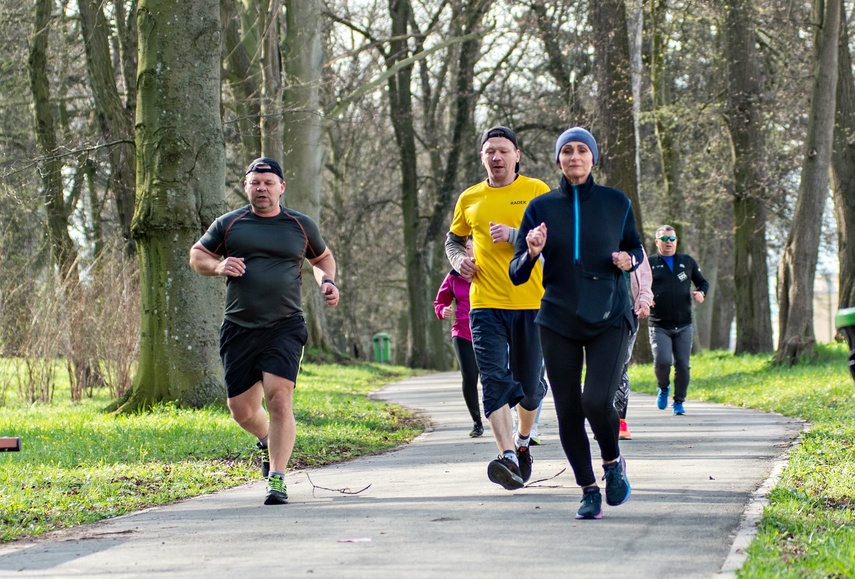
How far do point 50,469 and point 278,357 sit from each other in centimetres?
264

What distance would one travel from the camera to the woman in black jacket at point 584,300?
6.38 metres

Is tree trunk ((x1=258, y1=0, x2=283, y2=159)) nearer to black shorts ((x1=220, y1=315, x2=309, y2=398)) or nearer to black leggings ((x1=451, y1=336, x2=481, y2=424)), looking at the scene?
black leggings ((x1=451, y1=336, x2=481, y2=424))

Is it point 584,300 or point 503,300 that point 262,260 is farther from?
point 584,300

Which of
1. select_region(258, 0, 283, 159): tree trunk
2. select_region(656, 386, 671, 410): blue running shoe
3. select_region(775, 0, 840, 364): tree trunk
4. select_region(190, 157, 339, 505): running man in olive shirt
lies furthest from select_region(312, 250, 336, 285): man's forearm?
select_region(775, 0, 840, 364): tree trunk

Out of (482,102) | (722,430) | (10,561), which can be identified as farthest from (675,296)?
(482,102)

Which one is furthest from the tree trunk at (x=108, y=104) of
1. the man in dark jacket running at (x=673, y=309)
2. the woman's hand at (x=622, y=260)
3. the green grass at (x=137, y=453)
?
the woman's hand at (x=622, y=260)

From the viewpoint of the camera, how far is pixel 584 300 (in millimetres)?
6371

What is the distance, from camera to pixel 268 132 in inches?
863

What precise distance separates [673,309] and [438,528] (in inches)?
314

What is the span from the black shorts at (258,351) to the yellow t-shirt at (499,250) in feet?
3.86

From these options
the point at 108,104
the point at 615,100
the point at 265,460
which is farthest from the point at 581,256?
the point at 615,100

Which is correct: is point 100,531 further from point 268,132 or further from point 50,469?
point 268,132

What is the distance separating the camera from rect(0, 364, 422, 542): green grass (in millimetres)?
7645

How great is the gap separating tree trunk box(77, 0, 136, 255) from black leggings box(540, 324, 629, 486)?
1284 cm
